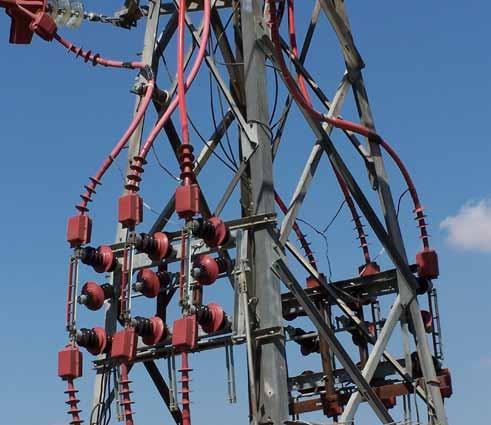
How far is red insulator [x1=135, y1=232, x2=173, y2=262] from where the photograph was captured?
50.1 ft

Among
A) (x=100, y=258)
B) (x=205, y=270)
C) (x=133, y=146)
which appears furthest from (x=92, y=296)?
(x=133, y=146)

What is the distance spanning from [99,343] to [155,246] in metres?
1.61

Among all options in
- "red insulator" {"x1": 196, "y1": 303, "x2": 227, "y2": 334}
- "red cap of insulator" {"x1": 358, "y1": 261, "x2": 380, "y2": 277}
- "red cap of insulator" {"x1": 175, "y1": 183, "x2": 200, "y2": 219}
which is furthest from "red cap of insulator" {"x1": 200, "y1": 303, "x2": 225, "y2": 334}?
"red cap of insulator" {"x1": 358, "y1": 261, "x2": 380, "y2": 277}

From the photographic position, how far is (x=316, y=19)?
66.1 ft

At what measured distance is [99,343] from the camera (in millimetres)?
15633

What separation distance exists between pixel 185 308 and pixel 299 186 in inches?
160

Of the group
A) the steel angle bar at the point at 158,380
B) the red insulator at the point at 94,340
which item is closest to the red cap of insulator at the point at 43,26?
the red insulator at the point at 94,340

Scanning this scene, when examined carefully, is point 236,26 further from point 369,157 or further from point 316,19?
point 369,157

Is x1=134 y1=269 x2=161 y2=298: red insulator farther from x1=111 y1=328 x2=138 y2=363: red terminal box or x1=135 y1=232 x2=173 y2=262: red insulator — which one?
x1=111 y1=328 x2=138 y2=363: red terminal box

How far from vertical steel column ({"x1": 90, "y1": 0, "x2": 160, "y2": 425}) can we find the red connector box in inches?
89.5

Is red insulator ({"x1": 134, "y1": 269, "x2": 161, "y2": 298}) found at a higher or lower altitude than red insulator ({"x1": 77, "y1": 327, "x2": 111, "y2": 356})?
higher

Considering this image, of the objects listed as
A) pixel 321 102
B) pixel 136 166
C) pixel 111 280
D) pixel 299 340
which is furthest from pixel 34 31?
pixel 299 340

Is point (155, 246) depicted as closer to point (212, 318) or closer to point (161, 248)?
point (161, 248)

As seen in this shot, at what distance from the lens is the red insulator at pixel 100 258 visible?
1570 centimetres
